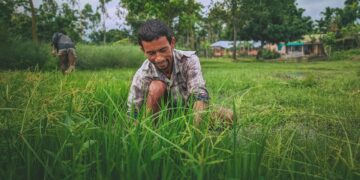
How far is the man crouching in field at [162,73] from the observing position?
81.8 inches

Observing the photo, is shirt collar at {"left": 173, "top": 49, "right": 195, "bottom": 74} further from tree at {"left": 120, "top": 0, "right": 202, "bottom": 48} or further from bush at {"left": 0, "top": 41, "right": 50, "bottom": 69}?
tree at {"left": 120, "top": 0, "right": 202, "bottom": 48}

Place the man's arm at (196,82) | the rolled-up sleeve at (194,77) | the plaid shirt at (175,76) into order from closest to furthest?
the man's arm at (196,82)
the rolled-up sleeve at (194,77)
the plaid shirt at (175,76)

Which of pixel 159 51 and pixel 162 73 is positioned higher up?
pixel 159 51

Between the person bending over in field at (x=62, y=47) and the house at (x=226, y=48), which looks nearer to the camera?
the person bending over in field at (x=62, y=47)

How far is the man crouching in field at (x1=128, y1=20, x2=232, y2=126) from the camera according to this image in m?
2.08

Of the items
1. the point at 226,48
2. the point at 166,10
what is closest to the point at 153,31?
the point at 166,10

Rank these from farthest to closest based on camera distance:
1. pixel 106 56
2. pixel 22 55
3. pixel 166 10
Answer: pixel 166 10 → pixel 106 56 → pixel 22 55

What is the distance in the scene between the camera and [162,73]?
7.86 feet

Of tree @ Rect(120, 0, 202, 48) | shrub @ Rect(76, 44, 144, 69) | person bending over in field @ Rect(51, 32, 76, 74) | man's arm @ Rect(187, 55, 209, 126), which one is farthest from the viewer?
tree @ Rect(120, 0, 202, 48)

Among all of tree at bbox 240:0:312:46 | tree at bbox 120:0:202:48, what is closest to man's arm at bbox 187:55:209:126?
tree at bbox 120:0:202:48

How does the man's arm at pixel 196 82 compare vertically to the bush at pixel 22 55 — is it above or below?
below

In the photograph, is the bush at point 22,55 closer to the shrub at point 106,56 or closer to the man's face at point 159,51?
the shrub at point 106,56

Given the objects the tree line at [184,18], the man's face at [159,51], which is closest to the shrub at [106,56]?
the tree line at [184,18]

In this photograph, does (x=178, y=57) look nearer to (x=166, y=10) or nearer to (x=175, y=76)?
(x=175, y=76)
